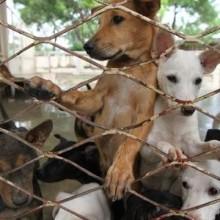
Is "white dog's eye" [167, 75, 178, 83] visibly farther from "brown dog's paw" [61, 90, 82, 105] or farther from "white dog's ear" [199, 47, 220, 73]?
"brown dog's paw" [61, 90, 82, 105]

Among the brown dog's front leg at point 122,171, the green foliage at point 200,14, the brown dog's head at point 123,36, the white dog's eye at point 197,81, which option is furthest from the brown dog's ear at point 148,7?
the green foliage at point 200,14

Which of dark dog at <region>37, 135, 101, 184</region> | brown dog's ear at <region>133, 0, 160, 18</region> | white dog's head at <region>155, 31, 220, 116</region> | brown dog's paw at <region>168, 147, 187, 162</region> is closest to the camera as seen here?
brown dog's paw at <region>168, 147, 187, 162</region>

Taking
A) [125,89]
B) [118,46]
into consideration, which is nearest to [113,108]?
[125,89]

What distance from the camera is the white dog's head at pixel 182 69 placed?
127 centimetres

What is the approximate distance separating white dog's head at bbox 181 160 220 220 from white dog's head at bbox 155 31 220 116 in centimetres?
16

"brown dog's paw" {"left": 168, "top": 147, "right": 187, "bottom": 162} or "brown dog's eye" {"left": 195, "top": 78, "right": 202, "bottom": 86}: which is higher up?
"brown dog's eye" {"left": 195, "top": 78, "right": 202, "bottom": 86}

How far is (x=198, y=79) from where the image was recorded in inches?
51.8

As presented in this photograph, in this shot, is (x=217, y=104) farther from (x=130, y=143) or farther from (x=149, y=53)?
(x=130, y=143)

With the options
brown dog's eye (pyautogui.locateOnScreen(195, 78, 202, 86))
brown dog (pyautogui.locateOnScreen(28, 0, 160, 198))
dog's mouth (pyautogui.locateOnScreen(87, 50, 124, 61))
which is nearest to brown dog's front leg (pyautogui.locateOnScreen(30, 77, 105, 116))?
brown dog (pyautogui.locateOnScreen(28, 0, 160, 198))

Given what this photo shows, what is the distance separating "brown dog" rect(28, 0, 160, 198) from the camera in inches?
54.7

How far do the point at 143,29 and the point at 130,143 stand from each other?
1.19 ft

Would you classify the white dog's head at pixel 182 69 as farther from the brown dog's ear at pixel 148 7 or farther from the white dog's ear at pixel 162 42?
the brown dog's ear at pixel 148 7

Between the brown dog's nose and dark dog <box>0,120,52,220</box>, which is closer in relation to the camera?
dark dog <box>0,120,52,220</box>

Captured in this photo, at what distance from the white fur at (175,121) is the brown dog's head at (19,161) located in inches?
11.4
